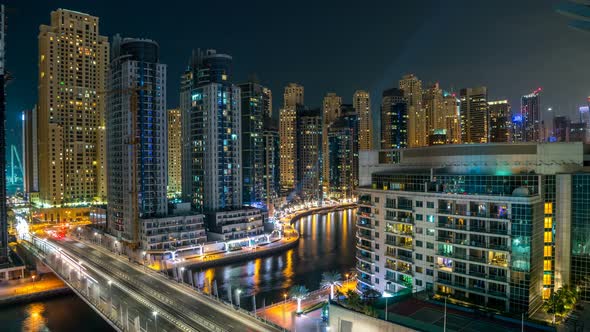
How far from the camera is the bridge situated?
38.2 m

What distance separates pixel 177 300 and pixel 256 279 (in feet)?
81.7

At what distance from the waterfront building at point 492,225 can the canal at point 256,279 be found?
22.6m

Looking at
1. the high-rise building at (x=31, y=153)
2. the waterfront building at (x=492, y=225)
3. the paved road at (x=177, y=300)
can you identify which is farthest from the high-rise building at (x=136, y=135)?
the high-rise building at (x=31, y=153)

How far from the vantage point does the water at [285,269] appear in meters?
62.4

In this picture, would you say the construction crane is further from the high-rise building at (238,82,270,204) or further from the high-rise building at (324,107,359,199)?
the high-rise building at (324,107,359,199)

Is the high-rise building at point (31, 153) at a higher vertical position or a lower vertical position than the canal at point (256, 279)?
higher

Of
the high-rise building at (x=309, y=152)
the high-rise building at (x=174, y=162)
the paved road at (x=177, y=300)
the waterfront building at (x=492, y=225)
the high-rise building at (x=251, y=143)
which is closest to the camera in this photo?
the waterfront building at (x=492, y=225)

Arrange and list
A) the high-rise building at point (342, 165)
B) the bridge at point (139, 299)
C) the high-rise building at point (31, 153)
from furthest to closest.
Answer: the high-rise building at point (342, 165)
the high-rise building at point (31, 153)
the bridge at point (139, 299)

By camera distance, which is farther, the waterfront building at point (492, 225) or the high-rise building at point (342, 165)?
the high-rise building at point (342, 165)

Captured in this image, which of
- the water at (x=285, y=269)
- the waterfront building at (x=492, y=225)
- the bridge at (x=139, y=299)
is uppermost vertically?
the waterfront building at (x=492, y=225)

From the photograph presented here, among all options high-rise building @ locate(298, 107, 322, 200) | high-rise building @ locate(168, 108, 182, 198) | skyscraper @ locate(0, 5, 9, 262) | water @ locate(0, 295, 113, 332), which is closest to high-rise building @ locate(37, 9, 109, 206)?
high-rise building @ locate(168, 108, 182, 198)

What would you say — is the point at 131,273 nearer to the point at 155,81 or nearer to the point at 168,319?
the point at 168,319

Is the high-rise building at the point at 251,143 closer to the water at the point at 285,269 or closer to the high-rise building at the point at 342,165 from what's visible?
the water at the point at 285,269

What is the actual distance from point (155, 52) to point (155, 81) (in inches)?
232
